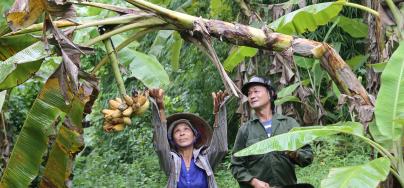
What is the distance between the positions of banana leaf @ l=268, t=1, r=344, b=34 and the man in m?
0.51

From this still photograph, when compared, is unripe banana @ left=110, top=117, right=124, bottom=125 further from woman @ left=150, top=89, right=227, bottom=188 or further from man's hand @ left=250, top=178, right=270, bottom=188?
man's hand @ left=250, top=178, right=270, bottom=188

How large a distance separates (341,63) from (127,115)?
1102 millimetres

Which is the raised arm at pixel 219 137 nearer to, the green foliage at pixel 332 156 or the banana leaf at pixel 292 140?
the banana leaf at pixel 292 140

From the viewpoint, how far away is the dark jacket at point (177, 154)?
4.17 m

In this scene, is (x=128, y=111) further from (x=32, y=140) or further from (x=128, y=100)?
(x=32, y=140)

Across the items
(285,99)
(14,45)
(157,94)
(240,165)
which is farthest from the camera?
(285,99)

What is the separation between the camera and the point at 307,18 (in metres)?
4.62

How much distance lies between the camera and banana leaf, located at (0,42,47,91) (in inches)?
134

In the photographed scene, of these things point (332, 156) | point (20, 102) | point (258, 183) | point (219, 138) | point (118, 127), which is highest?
point (20, 102)

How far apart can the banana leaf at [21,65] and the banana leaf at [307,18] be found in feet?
5.20

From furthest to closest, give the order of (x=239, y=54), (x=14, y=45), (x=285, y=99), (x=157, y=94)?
1. (x=285, y=99)
2. (x=239, y=54)
3. (x=157, y=94)
4. (x=14, y=45)

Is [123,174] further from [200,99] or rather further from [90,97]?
[90,97]

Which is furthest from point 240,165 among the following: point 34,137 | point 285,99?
point 285,99

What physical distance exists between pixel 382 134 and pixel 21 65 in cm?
176
